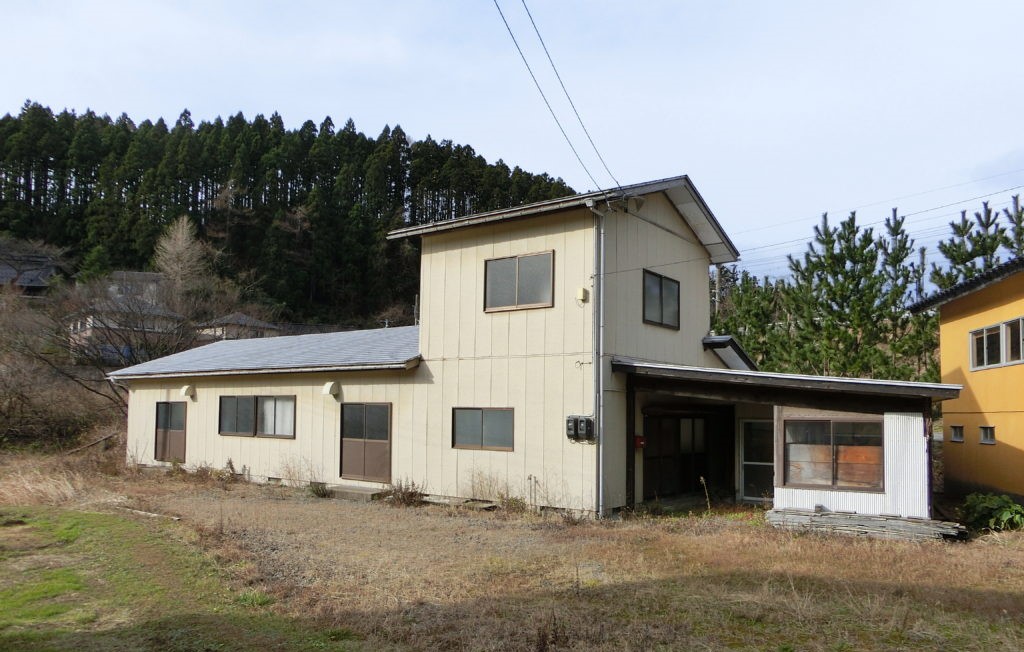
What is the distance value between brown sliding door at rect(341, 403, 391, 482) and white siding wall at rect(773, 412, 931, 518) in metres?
7.92

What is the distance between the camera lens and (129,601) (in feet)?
22.6

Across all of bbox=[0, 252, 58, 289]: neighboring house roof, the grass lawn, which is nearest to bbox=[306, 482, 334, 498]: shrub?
the grass lawn

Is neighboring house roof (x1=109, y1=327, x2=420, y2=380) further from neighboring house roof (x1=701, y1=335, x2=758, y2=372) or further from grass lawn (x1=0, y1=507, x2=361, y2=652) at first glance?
neighboring house roof (x1=701, y1=335, x2=758, y2=372)

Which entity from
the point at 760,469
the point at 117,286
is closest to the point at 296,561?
the point at 760,469

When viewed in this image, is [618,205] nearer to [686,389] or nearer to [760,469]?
[686,389]

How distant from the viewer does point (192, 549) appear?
916 centimetres

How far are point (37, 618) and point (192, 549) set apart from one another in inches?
111

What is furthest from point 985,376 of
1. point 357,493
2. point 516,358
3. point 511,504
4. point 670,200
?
point 357,493

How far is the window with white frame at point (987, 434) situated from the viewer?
556 inches

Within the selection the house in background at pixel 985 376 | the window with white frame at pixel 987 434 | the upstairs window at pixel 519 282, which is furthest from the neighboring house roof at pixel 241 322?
the window with white frame at pixel 987 434

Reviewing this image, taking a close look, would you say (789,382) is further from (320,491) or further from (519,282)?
(320,491)

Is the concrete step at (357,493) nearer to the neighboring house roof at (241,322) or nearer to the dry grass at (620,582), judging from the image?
the dry grass at (620,582)

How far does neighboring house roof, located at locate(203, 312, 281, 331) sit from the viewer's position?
34.3m

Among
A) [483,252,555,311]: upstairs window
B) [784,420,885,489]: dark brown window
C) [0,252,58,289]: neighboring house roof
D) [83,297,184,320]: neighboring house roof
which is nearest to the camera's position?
[784,420,885,489]: dark brown window
